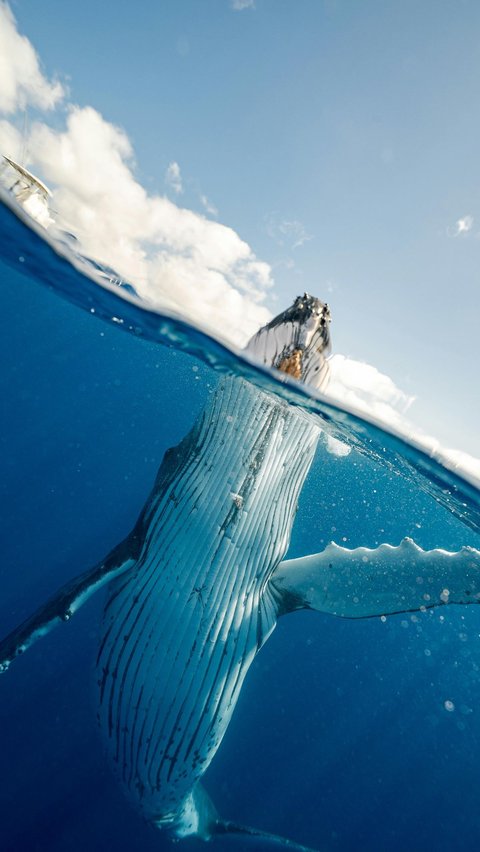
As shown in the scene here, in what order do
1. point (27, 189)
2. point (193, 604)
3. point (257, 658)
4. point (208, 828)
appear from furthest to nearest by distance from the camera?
point (257, 658) → point (27, 189) → point (208, 828) → point (193, 604)

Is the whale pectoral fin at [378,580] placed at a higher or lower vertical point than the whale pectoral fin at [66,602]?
higher

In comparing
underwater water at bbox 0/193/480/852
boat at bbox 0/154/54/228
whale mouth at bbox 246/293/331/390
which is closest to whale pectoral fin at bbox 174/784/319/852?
underwater water at bbox 0/193/480/852

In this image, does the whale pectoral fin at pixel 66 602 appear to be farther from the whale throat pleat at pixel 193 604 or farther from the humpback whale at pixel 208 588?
the whale throat pleat at pixel 193 604

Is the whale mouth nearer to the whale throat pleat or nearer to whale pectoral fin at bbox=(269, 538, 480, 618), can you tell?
the whale throat pleat

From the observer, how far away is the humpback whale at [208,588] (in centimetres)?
Answer: 273

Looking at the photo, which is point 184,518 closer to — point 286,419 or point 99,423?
point 286,419

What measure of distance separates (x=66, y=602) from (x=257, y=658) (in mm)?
21818

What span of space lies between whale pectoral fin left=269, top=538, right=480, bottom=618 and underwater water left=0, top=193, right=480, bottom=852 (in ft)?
6.18

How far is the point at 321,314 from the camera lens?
142 inches

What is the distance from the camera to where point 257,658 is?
21.0 metres

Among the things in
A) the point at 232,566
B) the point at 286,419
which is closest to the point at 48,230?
the point at 286,419

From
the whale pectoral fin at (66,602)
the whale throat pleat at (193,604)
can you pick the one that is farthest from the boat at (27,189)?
the whale pectoral fin at (66,602)

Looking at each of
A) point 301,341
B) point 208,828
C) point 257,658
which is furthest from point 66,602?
point 257,658

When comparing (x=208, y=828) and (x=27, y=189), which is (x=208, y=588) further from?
(x=27, y=189)
